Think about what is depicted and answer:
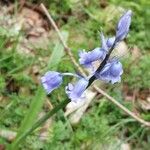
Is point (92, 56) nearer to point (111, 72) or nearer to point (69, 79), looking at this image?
point (111, 72)

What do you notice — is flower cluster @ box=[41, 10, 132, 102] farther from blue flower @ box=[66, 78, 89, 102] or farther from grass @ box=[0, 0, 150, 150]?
grass @ box=[0, 0, 150, 150]

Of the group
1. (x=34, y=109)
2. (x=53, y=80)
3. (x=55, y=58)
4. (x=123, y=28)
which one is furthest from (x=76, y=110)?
(x=123, y=28)

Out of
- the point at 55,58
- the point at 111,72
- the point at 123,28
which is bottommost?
the point at 55,58

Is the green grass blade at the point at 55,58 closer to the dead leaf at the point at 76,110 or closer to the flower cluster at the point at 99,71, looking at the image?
the dead leaf at the point at 76,110

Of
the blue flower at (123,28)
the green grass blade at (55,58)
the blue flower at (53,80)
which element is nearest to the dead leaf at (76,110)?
the green grass blade at (55,58)

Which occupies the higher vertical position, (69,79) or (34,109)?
(34,109)

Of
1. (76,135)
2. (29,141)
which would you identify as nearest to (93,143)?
(76,135)

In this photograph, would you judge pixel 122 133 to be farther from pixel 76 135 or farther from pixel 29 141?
pixel 29 141
